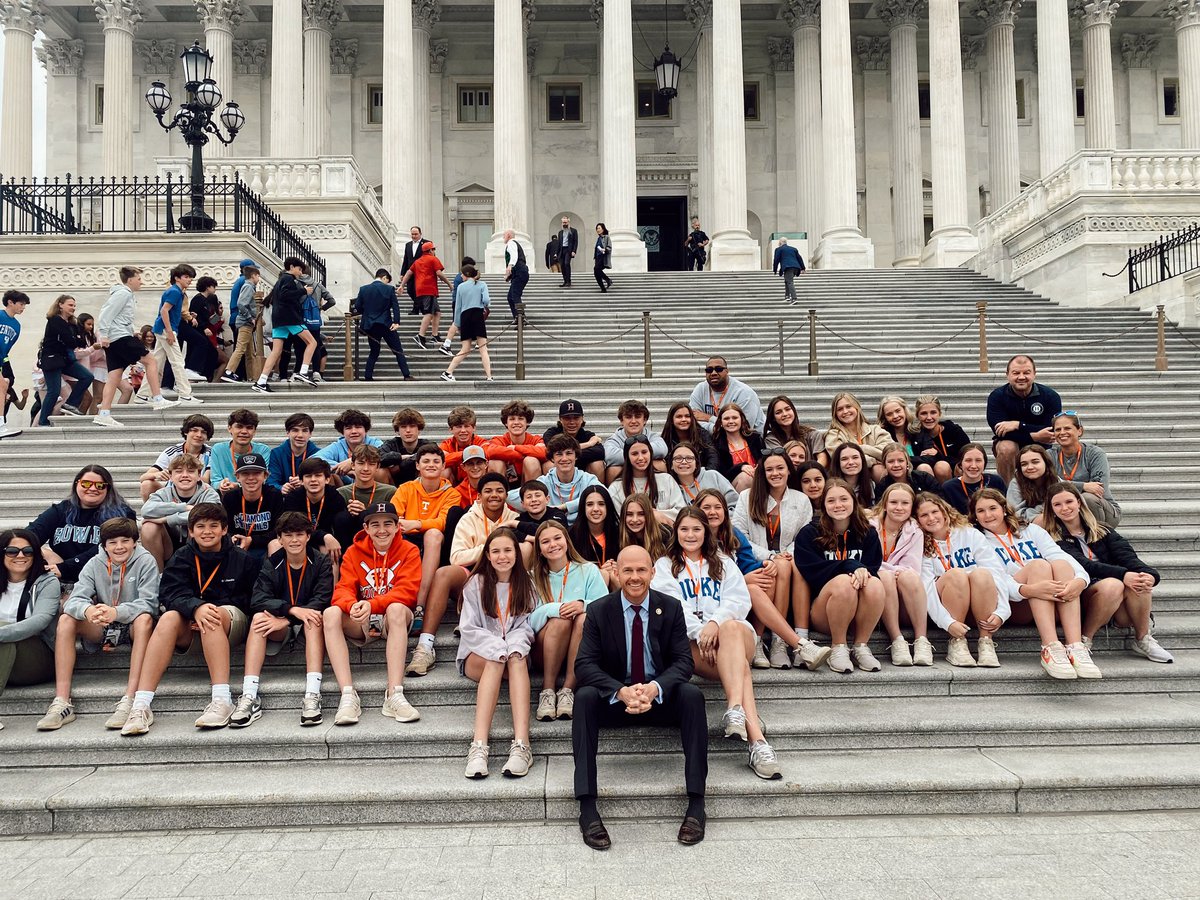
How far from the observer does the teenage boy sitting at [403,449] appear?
7484mm

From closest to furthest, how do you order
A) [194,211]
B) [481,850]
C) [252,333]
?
[481,850] < [252,333] < [194,211]

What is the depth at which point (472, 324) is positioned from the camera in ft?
43.4

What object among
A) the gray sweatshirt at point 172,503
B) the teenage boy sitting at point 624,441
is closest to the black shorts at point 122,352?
the gray sweatshirt at point 172,503

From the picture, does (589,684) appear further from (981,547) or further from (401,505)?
(981,547)

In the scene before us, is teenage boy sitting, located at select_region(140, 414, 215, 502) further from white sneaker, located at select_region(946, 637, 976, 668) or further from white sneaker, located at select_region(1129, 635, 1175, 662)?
white sneaker, located at select_region(1129, 635, 1175, 662)

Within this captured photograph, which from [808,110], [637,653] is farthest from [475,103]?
[637,653]

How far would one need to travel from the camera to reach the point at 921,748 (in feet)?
17.5

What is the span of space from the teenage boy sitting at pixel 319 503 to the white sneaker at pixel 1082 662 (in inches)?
196

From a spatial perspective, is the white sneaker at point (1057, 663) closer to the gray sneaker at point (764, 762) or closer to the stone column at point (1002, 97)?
the gray sneaker at point (764, 762)

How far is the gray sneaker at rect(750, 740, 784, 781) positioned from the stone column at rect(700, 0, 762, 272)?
800 inches

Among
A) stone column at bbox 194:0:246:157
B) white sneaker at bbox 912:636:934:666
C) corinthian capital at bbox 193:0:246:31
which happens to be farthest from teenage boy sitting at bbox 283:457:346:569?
corinthian capital at bbox 193:0:246:31

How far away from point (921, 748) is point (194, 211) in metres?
14.0

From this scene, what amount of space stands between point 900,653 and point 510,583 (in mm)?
2650

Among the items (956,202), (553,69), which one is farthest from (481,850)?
(553,69)
